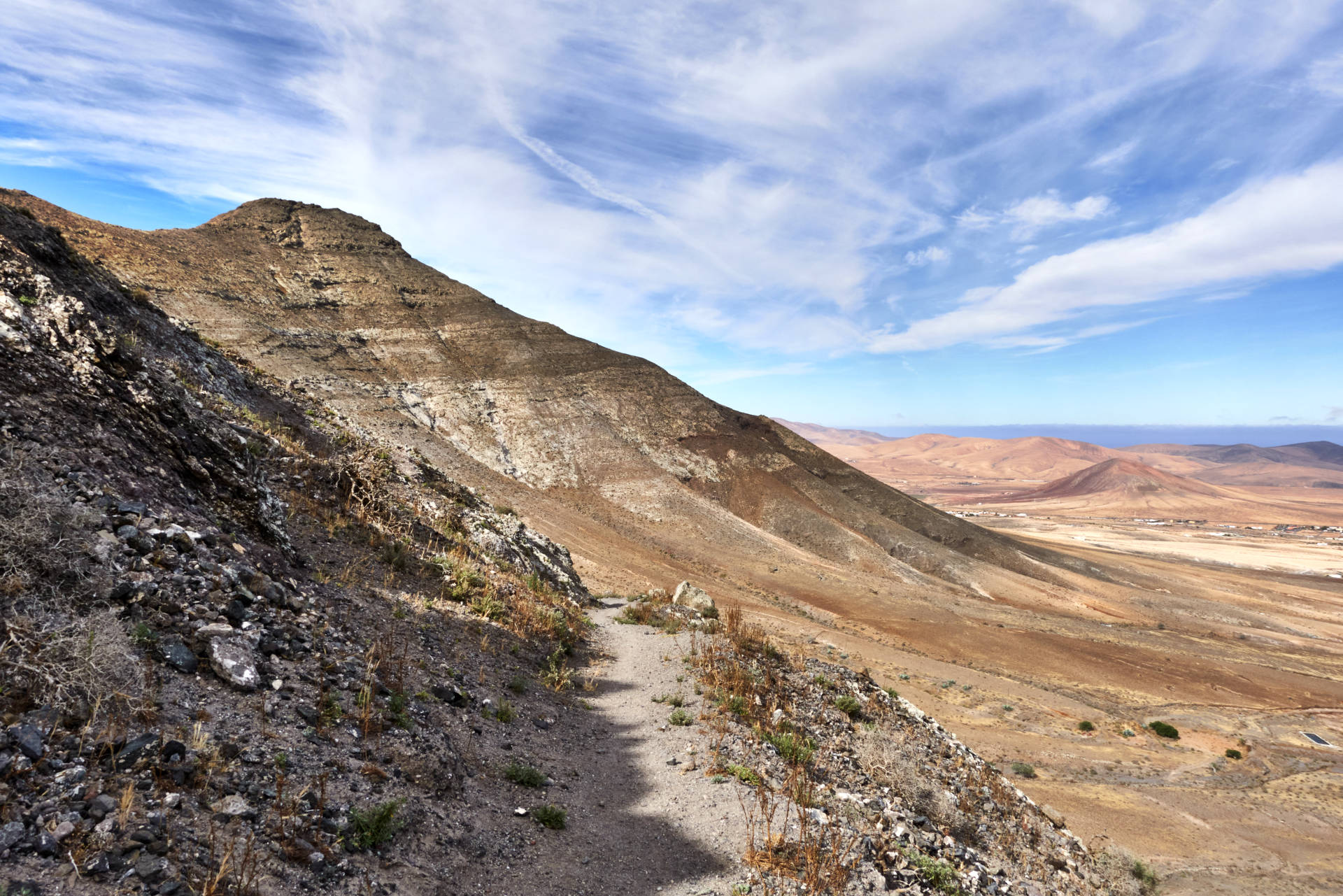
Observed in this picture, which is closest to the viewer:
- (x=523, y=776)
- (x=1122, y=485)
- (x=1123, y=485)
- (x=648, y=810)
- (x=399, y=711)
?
(x=399, y=711)

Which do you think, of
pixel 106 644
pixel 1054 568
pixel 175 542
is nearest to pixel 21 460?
pixel 175 542

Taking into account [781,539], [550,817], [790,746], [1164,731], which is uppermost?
[550,817]

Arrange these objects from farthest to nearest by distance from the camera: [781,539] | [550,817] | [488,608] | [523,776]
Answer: [781,539] < [488,608] < [523,776] < [550,817]

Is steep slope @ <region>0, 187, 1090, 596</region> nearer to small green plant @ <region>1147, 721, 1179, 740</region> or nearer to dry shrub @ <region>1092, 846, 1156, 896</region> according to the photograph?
small green plant @ <region>1147, 721, 1179, 740</region>

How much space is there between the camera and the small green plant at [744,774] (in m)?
6.90

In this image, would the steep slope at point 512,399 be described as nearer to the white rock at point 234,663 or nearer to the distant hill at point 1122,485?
the white rock at point 234,663

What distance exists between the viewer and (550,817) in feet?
18.2

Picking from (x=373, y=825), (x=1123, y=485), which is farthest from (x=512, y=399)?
(x=1123, y=485)

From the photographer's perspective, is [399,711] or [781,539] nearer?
[399,711]

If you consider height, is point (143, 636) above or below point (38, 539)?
below

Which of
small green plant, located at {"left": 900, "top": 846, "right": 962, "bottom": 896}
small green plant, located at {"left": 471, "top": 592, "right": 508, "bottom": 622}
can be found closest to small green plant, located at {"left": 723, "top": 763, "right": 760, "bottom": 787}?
small green plant, located at {"left": 900, "top": 846, "right": 962, "bottom": 896}

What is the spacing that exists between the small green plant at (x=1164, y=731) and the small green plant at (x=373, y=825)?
2658 centimetres

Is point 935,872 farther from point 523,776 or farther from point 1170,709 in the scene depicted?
point 1170,709

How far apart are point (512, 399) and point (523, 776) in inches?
1500
